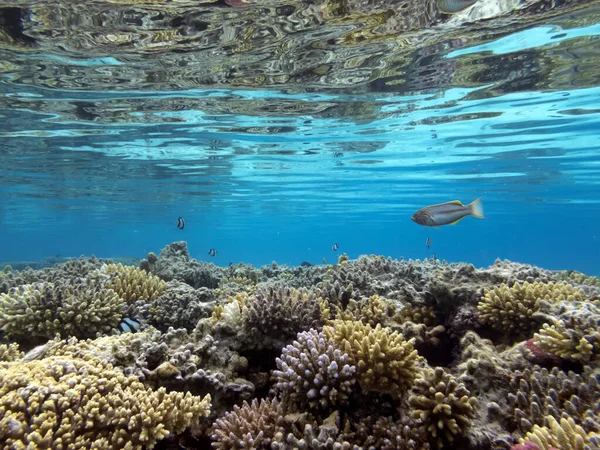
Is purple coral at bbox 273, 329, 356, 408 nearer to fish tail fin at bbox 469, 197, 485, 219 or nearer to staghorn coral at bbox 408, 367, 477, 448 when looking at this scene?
staghorn coral at bbox 408, 367, 477, 448

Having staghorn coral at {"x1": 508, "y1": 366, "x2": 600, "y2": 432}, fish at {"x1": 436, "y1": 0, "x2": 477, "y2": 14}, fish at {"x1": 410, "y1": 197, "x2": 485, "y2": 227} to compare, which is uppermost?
fish at {"x1": 436, "y1": 0, "x2": 477, "y2": 14}

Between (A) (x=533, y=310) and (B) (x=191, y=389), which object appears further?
(A) (x=533, y=310)

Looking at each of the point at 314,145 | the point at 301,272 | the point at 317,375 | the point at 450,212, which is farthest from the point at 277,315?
the point at 314,145

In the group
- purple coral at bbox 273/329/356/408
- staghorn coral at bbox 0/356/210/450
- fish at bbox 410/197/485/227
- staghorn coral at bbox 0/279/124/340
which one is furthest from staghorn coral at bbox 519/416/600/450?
staghorn coral at bbox 0/279/124/340

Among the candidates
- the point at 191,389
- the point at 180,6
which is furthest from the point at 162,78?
the point at 191,389

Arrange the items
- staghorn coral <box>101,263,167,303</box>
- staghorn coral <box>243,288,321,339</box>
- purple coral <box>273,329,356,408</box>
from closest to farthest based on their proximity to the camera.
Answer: purple coral <box>273,329,356,408</box> < staghorn coral <box>243,288,321,339</box> < staghorn coral <box>101,263,167,303</box>

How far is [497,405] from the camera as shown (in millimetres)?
3584

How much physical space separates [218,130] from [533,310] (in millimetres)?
16336

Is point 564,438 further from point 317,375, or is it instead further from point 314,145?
point 314,145

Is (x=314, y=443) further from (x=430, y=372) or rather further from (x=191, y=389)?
(x=191, y=389)

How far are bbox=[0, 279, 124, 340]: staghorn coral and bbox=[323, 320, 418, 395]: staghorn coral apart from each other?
13.3ft

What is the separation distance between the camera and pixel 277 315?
487 cm

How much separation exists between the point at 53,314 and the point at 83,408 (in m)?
2.91

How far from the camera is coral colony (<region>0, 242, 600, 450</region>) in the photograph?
10.8 ft
